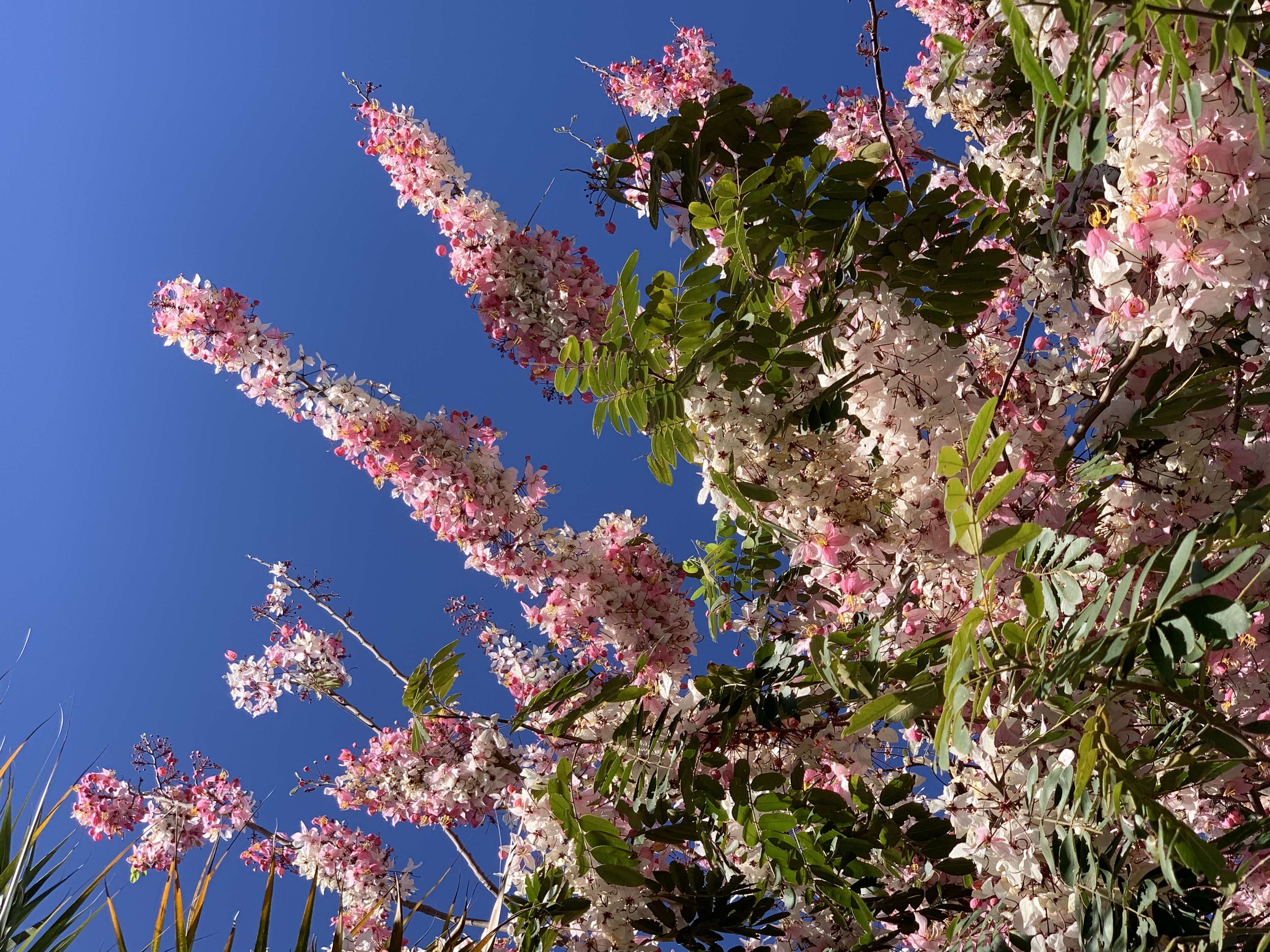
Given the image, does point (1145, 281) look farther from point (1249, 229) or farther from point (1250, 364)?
point (1250, 364)

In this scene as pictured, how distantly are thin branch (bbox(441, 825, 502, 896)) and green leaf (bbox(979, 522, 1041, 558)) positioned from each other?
136 inches

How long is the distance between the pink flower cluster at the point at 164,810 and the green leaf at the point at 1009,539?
17.3 feet

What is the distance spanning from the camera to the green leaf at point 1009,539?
4.42 ft

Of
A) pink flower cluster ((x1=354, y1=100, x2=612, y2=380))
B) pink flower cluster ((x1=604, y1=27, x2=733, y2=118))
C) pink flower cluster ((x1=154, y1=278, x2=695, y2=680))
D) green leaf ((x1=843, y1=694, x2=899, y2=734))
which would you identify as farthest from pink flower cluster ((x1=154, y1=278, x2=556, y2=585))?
green leaf ((x1=843, y1=694, x2=899, y2=734))

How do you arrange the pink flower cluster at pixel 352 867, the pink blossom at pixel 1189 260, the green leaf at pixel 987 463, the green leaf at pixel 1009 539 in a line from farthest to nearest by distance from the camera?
the pink flower cluster at pixel 352 867
the pink blossom at pixel 1189 260
the green leaf at pixel 1009 539
the green leaf at pixel 987 463

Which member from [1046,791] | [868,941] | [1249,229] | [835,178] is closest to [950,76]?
[1249,229]

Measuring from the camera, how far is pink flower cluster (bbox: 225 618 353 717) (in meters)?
5.25

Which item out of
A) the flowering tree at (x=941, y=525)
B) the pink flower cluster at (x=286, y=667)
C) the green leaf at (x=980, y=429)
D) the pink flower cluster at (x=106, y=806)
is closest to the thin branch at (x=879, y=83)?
the flowering tree at (x=941, y=525)

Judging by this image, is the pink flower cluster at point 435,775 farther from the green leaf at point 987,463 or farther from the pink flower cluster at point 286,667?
the green leaf at point 987,463

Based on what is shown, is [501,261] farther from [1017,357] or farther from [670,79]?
[1017,357]

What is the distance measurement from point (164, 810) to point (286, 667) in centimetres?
119

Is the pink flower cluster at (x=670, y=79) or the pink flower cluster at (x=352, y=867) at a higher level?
the pink flower cluster at (x=670, y=79)

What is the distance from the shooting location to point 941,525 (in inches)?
90.5

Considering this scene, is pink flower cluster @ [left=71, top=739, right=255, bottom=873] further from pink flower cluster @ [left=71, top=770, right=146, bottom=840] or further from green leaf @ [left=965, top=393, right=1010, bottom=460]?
green leaf @ [left=965, top=393, right=1010, bottom=460]
